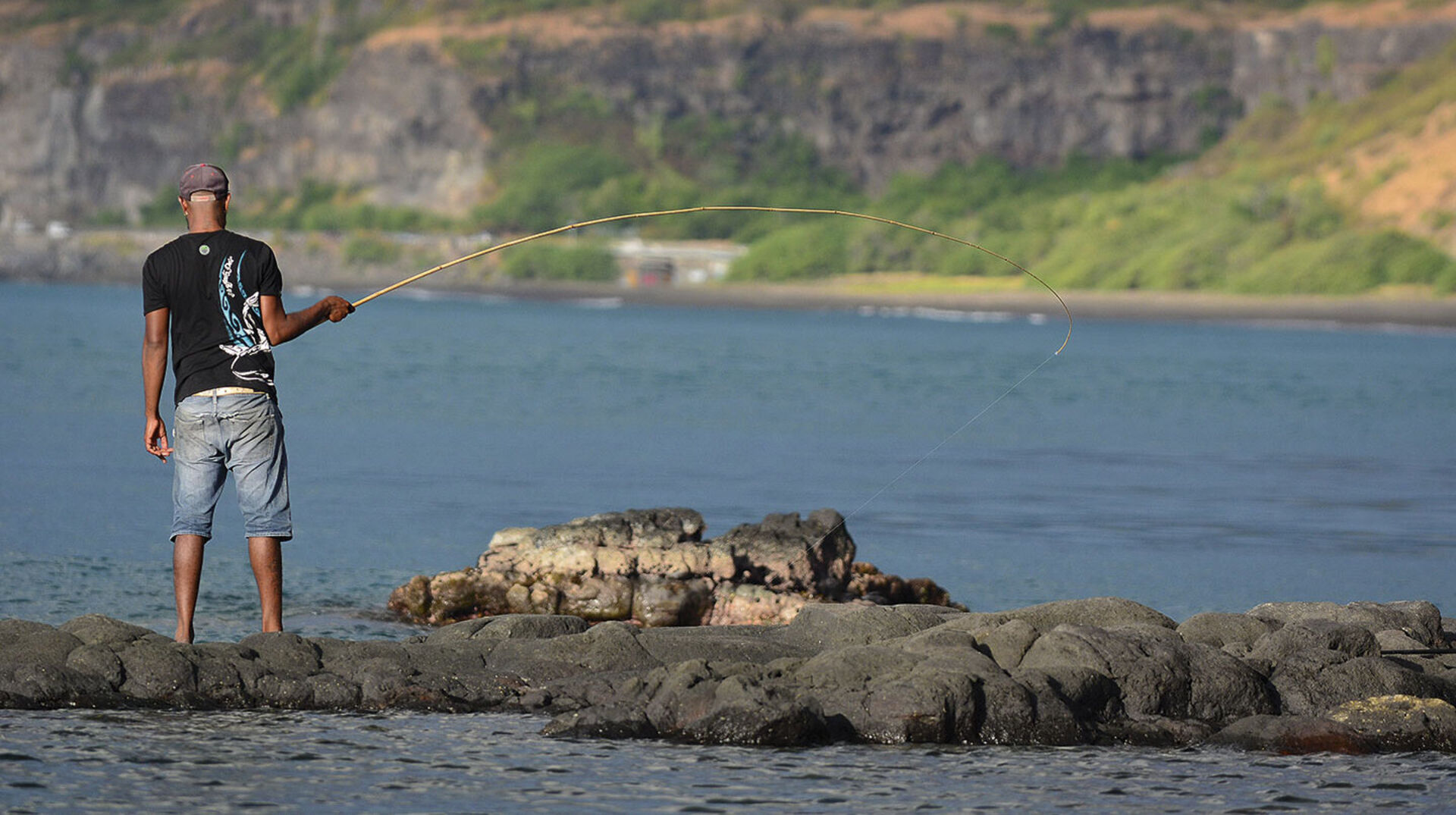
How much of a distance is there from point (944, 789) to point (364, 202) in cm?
18016

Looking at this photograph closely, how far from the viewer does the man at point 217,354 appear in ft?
30.7

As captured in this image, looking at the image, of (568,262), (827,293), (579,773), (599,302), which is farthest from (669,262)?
(579,773)

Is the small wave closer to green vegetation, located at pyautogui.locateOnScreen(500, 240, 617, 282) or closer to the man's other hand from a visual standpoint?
green vegetation, located at pyautogui.locateOnScreen(500, 240, 617, 282)

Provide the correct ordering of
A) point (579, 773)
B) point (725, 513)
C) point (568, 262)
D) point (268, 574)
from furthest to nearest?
1. point (568, 262)
2. point (725, 513)
3. point (268, 574)
4. point (579, 773)

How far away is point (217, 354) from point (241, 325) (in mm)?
174

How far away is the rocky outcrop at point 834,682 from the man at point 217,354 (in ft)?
2.30

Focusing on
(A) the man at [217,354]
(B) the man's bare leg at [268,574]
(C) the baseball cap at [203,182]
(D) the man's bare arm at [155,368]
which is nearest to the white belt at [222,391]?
(A) the man at [217,354]

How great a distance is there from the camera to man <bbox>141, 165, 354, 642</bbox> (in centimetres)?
937

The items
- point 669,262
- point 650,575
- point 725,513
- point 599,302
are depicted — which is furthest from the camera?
point 669,262

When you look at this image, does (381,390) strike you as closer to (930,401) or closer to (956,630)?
(930,401)

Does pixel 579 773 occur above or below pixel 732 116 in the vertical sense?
below

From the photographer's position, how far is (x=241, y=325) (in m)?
9.44

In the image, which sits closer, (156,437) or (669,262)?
(156,437)

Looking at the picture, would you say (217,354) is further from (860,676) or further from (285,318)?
(860,676)
